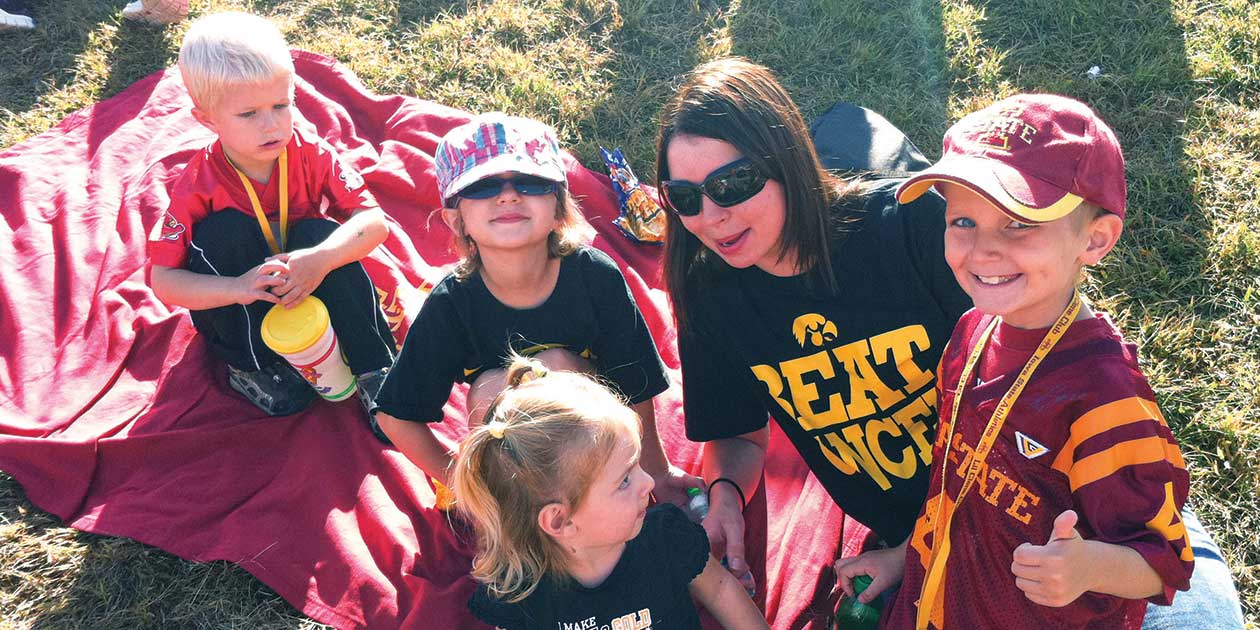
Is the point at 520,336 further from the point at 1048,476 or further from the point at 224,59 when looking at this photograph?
the point at 1048,476

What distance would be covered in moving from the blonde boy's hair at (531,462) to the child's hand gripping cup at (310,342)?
1.10 m

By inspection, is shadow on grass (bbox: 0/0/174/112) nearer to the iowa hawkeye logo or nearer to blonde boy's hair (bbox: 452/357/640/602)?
blonde boy's hair (bbox: 452/357/640/602)

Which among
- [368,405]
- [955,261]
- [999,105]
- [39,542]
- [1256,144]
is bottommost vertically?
[39,542]

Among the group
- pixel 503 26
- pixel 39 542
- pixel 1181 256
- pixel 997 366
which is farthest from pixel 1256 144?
pixel 39 542

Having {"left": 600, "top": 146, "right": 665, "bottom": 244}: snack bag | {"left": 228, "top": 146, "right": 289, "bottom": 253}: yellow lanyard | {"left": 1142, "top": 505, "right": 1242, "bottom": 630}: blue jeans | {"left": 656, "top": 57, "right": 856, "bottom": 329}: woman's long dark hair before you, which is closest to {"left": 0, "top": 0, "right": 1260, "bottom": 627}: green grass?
{"left": 600, "top": 146, "right": 665, "bottom": 244}: snack bag

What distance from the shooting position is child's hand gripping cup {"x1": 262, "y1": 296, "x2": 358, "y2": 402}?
126 inches

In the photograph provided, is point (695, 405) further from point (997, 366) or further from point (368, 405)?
point (368, 405)

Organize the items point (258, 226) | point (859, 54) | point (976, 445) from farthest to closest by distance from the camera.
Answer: point (859, 54) → point (258, 226) → point (976, 445)

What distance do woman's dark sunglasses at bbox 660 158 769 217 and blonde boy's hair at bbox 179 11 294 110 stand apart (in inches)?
61.1

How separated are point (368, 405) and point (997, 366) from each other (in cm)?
219

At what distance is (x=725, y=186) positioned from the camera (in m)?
2.36

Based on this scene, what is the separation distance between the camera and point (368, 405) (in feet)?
11.3

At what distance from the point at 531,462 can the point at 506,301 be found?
787 millimetres

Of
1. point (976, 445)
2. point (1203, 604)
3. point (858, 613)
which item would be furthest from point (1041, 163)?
point (858, 613)
